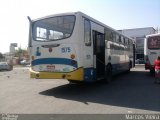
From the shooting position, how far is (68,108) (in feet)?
27.2

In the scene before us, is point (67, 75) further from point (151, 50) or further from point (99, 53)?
point (151, 50)

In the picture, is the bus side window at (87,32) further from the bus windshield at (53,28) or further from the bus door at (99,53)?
the bus windshield at (53,28)

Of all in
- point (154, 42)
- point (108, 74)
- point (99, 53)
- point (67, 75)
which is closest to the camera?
point (67, 75)

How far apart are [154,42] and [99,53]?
714 cm

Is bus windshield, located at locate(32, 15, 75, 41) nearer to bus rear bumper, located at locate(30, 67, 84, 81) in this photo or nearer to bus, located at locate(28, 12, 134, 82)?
bus, located at locate(28, 12, 134, 82)

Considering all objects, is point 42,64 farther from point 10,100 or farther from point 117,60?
point 117,60

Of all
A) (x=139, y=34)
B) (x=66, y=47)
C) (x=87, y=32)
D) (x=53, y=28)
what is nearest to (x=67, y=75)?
(x=66, y=47)

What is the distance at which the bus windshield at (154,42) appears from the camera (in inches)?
737

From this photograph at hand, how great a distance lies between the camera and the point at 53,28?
37.7ft

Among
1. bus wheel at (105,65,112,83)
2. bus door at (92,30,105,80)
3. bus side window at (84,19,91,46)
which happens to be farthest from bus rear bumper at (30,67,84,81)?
bus wheel at (105,65,112,83)

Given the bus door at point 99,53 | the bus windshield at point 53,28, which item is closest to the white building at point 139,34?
the bus door at point 99,53

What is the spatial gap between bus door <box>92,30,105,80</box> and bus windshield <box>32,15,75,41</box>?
5.31ft

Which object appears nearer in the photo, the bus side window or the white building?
the bus side window

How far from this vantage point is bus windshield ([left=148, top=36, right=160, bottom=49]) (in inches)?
737
